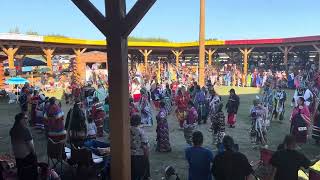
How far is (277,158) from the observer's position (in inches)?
204

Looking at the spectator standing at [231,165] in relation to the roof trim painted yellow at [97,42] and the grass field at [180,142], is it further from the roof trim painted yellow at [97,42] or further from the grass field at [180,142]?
the roof trim painted yellow at [97,42]

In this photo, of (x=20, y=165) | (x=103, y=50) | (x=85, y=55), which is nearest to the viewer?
(x=20, y=165)

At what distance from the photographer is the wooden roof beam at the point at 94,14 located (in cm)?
479

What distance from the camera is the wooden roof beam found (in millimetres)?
4793

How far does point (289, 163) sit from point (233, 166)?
84 cm

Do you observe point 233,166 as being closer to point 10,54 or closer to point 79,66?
point 10,54

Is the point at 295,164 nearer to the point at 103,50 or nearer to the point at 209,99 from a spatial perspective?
the point at 209,99

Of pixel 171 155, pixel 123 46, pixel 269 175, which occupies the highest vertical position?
pixel 123 46

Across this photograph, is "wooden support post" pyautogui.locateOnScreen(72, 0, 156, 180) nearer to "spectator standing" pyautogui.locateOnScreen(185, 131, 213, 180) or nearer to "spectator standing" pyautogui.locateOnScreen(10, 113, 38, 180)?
"spectator standing" pyautogui.locateOnScreen(185, 131, 213, 180)

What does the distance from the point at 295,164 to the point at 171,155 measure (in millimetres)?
4782

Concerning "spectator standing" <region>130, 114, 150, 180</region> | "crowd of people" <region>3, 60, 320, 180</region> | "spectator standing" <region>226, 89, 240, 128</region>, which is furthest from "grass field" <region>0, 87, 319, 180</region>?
"spectator standing" <region>130, 114, 150, 180</region>

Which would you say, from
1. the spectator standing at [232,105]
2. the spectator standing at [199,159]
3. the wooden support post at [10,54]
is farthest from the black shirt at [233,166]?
the wooden support post at [10,54]

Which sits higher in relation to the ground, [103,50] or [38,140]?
[103,50]

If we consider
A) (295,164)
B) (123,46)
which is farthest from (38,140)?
(295,164)
